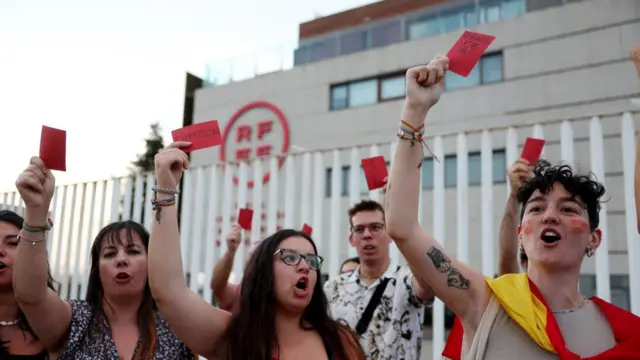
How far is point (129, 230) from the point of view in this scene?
2.65 m

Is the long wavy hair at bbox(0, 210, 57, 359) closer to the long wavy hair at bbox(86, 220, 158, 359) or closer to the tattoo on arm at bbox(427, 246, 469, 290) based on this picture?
the long wavy hair at bbox(86, 220, 158, 359)

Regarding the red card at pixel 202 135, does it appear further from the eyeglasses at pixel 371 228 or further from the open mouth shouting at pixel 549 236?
the eyeglasses at pixel 371 228

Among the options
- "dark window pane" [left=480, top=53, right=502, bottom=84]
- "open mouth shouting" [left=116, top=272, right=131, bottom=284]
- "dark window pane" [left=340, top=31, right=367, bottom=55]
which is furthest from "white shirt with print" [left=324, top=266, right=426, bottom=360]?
"dark window pane" [left=340, top=31, right=367, bottom=55]

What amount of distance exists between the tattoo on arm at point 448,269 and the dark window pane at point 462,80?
1325 centimetres

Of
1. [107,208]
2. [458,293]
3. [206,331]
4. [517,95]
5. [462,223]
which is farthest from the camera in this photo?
[517,95]

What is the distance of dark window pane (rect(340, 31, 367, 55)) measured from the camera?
1714 centimetres

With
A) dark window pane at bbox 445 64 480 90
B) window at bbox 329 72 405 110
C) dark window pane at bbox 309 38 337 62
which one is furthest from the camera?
dark window pane at bbox 309 38 337 62

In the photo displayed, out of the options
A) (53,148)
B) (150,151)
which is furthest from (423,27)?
(150,151)

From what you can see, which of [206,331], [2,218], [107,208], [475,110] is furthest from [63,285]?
[475,110]

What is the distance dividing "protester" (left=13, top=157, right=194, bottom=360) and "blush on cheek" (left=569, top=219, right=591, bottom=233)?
5.37 ft

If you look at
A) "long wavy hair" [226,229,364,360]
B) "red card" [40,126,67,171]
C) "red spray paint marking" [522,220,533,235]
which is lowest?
"long wavy hair" [226,229,364,360]

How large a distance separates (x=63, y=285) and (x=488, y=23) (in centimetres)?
1197

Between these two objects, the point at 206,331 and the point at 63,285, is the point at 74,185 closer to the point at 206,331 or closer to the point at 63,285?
the point at 63,285

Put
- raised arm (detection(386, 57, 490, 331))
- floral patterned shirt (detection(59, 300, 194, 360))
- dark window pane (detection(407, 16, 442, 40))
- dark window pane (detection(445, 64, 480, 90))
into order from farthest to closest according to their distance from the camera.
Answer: dark window pane (detection(407, 16, 442, 40)) < dark window pane (detection(445, 64, 480, 90)) < floral patterned shirt (detection(59, 300, 194, 360)) < raised arm (detection(386, 57, 490, 331))
